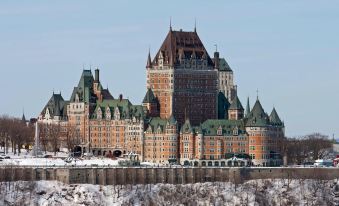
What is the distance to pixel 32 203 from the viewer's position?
648 feet

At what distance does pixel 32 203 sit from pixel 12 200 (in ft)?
8.93

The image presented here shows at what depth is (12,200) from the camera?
19800 cm

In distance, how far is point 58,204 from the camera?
7844 inches

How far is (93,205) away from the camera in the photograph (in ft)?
655

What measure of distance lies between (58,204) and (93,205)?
4.65m

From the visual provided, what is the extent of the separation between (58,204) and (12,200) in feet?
20.1

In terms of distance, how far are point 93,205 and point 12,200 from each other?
424 inches
